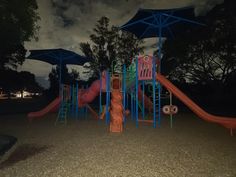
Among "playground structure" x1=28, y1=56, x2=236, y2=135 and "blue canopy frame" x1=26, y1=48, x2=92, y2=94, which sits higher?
"blue canopy frame" x1=26, y1=48, x2=92, y2=94

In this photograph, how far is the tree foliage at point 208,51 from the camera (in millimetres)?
22625

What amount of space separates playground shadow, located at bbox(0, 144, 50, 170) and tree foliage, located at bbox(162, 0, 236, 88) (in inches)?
779

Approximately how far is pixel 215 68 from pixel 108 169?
25.0 m

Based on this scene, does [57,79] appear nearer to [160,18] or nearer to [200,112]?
[160,18]

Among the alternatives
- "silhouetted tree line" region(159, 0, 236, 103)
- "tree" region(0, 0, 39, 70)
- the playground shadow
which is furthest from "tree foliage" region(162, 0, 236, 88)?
the playground shadow

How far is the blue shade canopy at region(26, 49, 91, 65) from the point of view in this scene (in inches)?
632

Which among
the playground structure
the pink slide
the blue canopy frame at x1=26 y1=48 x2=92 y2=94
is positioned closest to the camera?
the playground structure

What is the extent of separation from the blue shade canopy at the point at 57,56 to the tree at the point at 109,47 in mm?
17798

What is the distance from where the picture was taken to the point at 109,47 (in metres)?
36.8

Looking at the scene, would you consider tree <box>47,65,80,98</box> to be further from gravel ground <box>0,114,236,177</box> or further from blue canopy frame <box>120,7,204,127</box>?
gravel ground <box>0,114,236,177</box>

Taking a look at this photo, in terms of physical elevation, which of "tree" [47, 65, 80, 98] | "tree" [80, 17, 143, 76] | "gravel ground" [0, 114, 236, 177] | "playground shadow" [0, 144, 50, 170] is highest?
"tree" [80, 17, 143, 76]

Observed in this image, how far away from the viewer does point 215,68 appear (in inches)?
1054

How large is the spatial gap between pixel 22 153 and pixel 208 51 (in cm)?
2345

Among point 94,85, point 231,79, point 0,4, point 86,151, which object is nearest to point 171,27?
point 94,85
